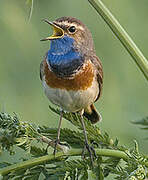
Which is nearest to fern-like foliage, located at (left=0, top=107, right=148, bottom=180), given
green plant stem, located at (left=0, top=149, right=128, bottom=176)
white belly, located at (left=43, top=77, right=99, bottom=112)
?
green plant stem, located at (left=0, top=149, right=128, bottom=176)

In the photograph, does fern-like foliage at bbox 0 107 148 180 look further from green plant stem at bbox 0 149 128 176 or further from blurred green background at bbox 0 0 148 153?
blurred green background at bbox 0 0 148 153

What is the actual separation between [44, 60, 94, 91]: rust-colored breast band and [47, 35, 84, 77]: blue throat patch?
0.10 ft

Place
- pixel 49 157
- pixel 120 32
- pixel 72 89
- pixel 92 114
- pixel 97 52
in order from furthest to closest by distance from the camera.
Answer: pixel 97 52, pixel 92 114, pixel 72 89, pixel 120 32, pixel 49 157

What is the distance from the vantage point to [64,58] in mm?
3273

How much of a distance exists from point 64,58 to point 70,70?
0.08 m

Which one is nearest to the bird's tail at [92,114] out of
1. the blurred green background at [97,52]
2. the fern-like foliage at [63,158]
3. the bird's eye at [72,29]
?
the bird's eye at [72,29]

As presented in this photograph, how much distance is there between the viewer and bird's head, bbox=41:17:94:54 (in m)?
3.15

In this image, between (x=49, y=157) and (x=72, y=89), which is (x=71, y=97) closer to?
(x=72, y=89)

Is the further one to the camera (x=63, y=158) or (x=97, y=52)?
(x=97, y=52)

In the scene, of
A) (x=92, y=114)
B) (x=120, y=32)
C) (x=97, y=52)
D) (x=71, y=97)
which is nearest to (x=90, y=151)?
(x=120, y=32)

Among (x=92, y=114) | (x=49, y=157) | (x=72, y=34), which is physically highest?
(x=72, y=34)

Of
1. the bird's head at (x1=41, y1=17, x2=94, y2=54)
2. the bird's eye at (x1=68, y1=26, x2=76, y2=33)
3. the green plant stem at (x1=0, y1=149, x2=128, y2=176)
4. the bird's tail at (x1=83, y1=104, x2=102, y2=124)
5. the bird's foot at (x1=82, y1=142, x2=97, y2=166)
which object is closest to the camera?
the green plant stem at (x1=0, y1=149, x2=128, y2=176)

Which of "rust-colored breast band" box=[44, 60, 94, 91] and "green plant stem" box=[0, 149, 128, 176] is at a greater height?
"rust-colored breast band" box=[44, 60, 94, 91]

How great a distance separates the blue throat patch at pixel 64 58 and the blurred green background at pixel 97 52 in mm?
Answer: 1039
